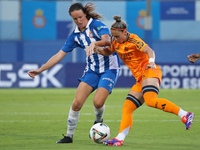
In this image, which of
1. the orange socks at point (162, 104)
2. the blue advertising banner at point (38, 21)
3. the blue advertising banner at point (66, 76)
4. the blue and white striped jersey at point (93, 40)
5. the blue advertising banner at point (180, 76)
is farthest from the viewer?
the blue advertising banner at point (38, 21)

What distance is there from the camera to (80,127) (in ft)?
25.3

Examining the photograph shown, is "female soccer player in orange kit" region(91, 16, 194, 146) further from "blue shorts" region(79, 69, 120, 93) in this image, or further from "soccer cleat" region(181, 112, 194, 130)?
"blue shorts" region(79, 69, 120, 93)

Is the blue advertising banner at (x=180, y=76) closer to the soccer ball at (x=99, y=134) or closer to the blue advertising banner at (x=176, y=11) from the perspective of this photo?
the blue advertising banner at (x=176, y=11)

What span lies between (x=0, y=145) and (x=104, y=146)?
4.84ft

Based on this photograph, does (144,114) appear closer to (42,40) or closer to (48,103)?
(48,103)

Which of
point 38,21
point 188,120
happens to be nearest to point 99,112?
point 188,120

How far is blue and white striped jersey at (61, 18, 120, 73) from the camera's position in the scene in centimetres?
642

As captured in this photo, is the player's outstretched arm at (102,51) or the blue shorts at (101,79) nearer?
the player's outstretched arm at (102,51)

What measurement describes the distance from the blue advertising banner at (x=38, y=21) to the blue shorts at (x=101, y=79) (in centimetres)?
1271

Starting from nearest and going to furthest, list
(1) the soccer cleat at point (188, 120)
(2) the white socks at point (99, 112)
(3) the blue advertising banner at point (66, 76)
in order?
(1) the soccer cleat at point (188, 120) → (2) the white socks at point (99, 112) → (3) the blue advertising banner at point (66, 76)

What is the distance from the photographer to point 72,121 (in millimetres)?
6152

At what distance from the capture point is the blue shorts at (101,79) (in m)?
6.35

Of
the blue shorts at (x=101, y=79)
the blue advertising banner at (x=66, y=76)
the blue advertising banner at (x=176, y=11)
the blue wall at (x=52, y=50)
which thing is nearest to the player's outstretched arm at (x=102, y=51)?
the blue shorts at (x=101, y=79)

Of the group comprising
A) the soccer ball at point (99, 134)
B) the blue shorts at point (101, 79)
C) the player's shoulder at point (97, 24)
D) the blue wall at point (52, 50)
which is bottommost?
the blue wall at point (52, 50)
